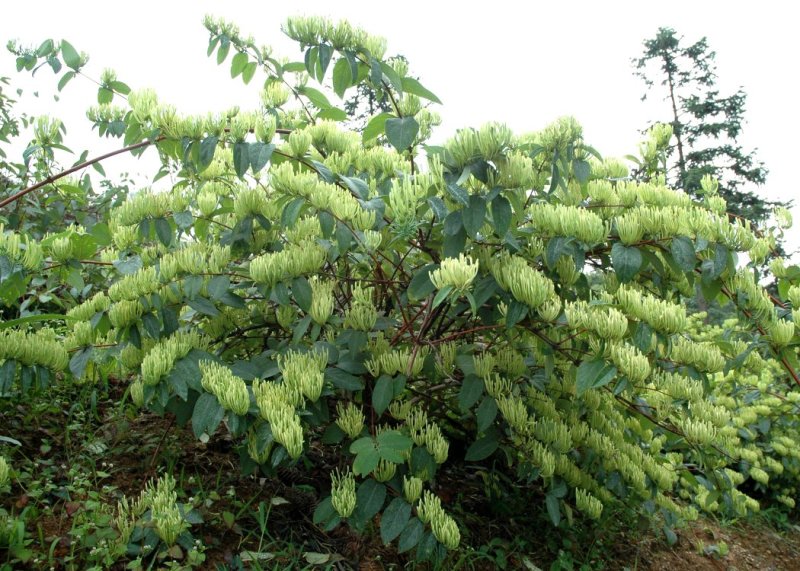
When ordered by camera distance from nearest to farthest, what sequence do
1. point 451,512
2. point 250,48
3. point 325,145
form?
point 325,145, point 250,48, point 451,512

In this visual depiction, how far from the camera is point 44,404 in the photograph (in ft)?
8.32

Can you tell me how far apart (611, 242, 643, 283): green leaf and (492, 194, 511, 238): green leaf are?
309 millimetres

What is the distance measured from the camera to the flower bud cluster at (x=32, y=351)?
172cm

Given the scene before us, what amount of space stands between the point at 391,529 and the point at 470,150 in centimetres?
97

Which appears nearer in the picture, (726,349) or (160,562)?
(160,562)

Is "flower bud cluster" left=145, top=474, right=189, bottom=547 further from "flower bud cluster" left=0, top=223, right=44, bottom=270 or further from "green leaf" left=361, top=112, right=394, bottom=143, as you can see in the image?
"green leaf" left=361, top=112, right=394, bottom=143

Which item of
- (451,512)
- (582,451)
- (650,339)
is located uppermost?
(650,339)

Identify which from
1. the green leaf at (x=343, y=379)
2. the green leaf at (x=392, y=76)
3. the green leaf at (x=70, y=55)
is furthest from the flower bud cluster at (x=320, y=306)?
the green leaf at (x=70, y=55)

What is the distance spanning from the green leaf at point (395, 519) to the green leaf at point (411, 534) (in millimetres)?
13

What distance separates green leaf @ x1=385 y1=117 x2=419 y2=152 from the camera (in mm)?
1683

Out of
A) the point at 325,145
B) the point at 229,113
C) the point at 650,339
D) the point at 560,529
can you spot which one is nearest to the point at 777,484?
the point at 560,529

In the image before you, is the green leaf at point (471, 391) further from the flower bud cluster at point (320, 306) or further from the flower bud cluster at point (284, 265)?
the flower bud cluster at point (284, 265)

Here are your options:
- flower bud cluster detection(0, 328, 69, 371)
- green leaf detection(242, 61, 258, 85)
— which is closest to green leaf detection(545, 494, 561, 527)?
flower bud cluster detection(0, 328, 69, 371)

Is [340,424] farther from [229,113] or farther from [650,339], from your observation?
[229,113]
